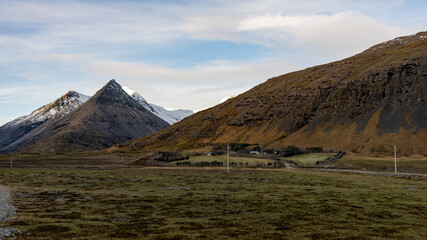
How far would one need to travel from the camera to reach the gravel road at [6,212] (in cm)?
2650

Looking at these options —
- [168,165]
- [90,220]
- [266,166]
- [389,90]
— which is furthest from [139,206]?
[389,90]

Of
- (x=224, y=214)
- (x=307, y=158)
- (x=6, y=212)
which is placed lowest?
(x=224, y=214)

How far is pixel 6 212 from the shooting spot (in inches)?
1400

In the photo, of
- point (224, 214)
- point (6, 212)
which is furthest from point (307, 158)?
point (6, 212)

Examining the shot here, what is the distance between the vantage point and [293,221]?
3284 cm

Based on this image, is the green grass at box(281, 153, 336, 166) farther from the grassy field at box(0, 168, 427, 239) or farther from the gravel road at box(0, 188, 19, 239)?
the gravel road at box(0, 188, 19, 239)

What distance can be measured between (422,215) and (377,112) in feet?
492

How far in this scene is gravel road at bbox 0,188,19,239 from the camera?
26505 millimetres

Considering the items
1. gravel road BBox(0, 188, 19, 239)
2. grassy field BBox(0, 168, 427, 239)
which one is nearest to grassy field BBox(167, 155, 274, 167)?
grassy field BBox(0, 168, 427, 239)

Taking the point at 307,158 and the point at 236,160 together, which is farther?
the point at 307,158

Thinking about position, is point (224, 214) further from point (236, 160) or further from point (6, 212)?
point (236, 160)

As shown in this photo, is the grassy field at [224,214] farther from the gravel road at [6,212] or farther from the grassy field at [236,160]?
the grassy field at [236,160]

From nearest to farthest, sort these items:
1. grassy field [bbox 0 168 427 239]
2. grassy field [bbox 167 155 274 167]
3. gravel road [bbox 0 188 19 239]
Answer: gravel road [bbox 0 188 19 239] < grassy field [bbox 0 168 427 239] < grassy field [bbox 167 155 274 167]

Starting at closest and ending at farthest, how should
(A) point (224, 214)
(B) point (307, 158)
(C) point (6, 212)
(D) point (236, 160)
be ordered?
(C) point (6, 212)
(A) point (224, 214)
(D) point (236, 160)
(B) point (307, 158)
